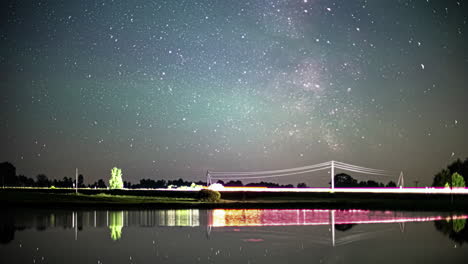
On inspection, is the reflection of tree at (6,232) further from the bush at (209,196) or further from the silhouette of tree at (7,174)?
the silhouette of tree at (7,174)

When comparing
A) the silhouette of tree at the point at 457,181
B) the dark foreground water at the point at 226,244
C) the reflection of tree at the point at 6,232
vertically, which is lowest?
the dark foreground water at the point at 226,244

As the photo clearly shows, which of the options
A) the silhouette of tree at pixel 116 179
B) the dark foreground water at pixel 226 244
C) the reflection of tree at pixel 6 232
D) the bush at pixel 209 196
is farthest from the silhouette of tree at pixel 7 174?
the dark foreground water at pixel 226 244

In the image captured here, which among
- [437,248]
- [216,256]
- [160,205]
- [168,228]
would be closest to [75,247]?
[216,256]

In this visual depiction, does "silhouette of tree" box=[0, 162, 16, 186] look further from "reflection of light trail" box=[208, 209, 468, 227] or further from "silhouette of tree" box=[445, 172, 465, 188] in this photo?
"reflection of light trail" box=[208, 209, 468, 227]

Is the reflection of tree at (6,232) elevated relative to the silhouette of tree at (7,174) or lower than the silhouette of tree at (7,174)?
lower

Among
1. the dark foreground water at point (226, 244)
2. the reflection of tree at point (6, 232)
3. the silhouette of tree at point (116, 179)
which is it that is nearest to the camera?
the dark foreground water at point (226, 244)

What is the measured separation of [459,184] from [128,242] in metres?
106

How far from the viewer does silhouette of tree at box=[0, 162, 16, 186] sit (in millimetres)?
167375

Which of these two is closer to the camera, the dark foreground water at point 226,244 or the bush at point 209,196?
the dark foreground water at point 226,244

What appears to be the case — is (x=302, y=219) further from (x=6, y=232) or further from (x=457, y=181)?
(x=457, y=181)

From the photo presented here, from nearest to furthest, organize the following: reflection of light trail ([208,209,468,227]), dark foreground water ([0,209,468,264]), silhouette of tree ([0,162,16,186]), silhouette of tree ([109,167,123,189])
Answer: dark foreground water ([0,209,468,264])
reflection of light trail ([208,209,468,227])
silhouette of tree ([109,167,123,189])
silhouette of tree ([0,162,16,186])

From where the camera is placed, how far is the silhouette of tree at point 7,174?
549ft

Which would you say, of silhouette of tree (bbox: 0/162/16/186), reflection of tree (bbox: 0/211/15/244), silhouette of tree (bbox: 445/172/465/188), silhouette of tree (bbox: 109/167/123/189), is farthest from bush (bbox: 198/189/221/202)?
silhouette of tree (bbox: 0/162/16/186)

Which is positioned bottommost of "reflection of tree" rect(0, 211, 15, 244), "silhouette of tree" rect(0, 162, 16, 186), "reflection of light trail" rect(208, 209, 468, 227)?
"reflection of light trail" rect(208, 209, 468, 227)
